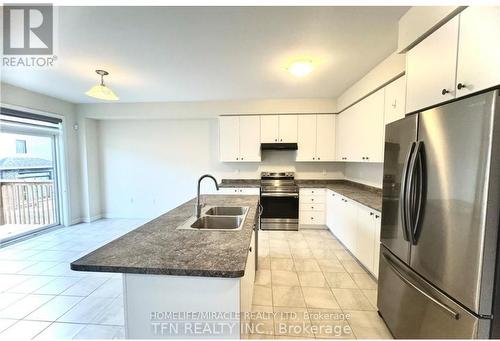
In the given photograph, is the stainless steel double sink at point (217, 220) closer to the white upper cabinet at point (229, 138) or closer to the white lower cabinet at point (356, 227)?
the white lower cabinet at point (356, 227)

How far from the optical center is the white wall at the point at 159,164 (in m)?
4.93

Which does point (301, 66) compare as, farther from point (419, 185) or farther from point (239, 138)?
point (239, 138)

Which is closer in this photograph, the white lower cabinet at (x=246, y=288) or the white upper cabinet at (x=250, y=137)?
the white lower cabinet at (x=246, y=288)

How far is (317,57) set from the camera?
8.37 ft

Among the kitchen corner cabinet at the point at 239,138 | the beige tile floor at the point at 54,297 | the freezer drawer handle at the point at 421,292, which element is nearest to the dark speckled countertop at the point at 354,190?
the freezer drawer handle at the point at 421,292

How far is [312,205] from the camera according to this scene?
424 centimetres

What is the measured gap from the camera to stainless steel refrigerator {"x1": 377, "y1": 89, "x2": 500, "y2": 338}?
3.40 feet

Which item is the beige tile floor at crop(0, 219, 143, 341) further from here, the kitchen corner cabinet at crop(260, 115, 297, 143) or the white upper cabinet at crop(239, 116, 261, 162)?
the kitchen corner cabinet at crop(260, 115, 297, 143)

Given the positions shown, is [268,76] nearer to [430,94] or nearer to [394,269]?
[430,94]

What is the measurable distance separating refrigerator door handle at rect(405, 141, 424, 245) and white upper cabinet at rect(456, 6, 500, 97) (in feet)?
1.27

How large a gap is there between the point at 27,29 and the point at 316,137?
4.17m

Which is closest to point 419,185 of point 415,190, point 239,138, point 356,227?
point 415,190

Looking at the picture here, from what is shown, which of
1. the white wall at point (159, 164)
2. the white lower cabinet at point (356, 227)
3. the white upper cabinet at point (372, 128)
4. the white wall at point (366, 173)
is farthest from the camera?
the white wall at point (159, 164)

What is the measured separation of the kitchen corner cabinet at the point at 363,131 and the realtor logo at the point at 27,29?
340 cm
